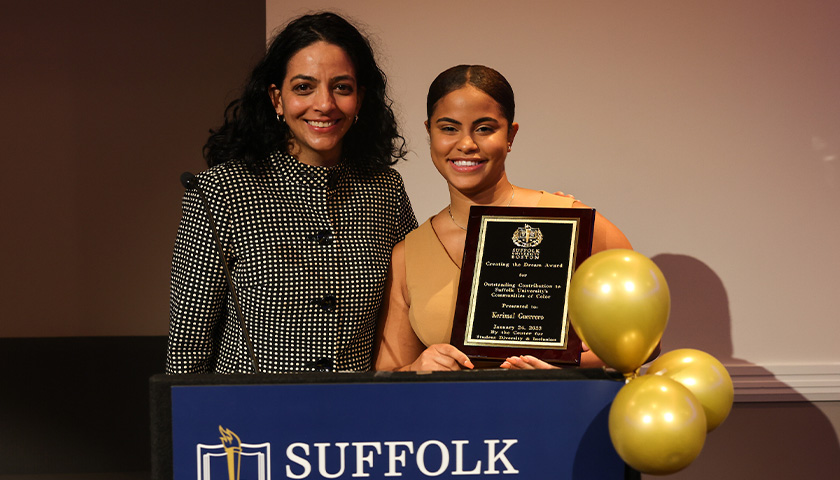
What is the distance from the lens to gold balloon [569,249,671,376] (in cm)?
90

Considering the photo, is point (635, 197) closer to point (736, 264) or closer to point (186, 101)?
point (736, 264)

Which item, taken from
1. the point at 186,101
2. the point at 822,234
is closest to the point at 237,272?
the point at 822,234

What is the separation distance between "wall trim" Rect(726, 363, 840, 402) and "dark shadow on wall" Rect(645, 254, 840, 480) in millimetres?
18

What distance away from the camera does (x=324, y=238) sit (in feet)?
5.20

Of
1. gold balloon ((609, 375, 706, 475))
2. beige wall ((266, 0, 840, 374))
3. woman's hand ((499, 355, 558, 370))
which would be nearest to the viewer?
gold balloon ((609, 375, 706, 475))

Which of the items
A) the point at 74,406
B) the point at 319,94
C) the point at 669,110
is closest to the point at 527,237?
the point at 319,94

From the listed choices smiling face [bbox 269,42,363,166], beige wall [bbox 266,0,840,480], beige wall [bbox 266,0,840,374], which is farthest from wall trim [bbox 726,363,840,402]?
smiling face [bbox 269,42,363,166]

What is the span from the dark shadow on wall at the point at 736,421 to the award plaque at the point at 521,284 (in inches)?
51.8

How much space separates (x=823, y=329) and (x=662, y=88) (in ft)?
3.36

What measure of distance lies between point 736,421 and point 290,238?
187 cm

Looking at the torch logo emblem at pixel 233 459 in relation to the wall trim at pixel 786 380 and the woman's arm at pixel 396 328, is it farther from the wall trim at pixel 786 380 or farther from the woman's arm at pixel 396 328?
the wall trim at pixel 786 380

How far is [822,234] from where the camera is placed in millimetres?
2506

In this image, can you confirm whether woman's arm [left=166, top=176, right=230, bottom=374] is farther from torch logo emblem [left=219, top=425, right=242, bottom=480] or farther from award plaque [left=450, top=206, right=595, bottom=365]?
torch logo emblem [left=219, top=425, right=242, bottom=480]

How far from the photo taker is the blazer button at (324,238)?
1.58 metres
